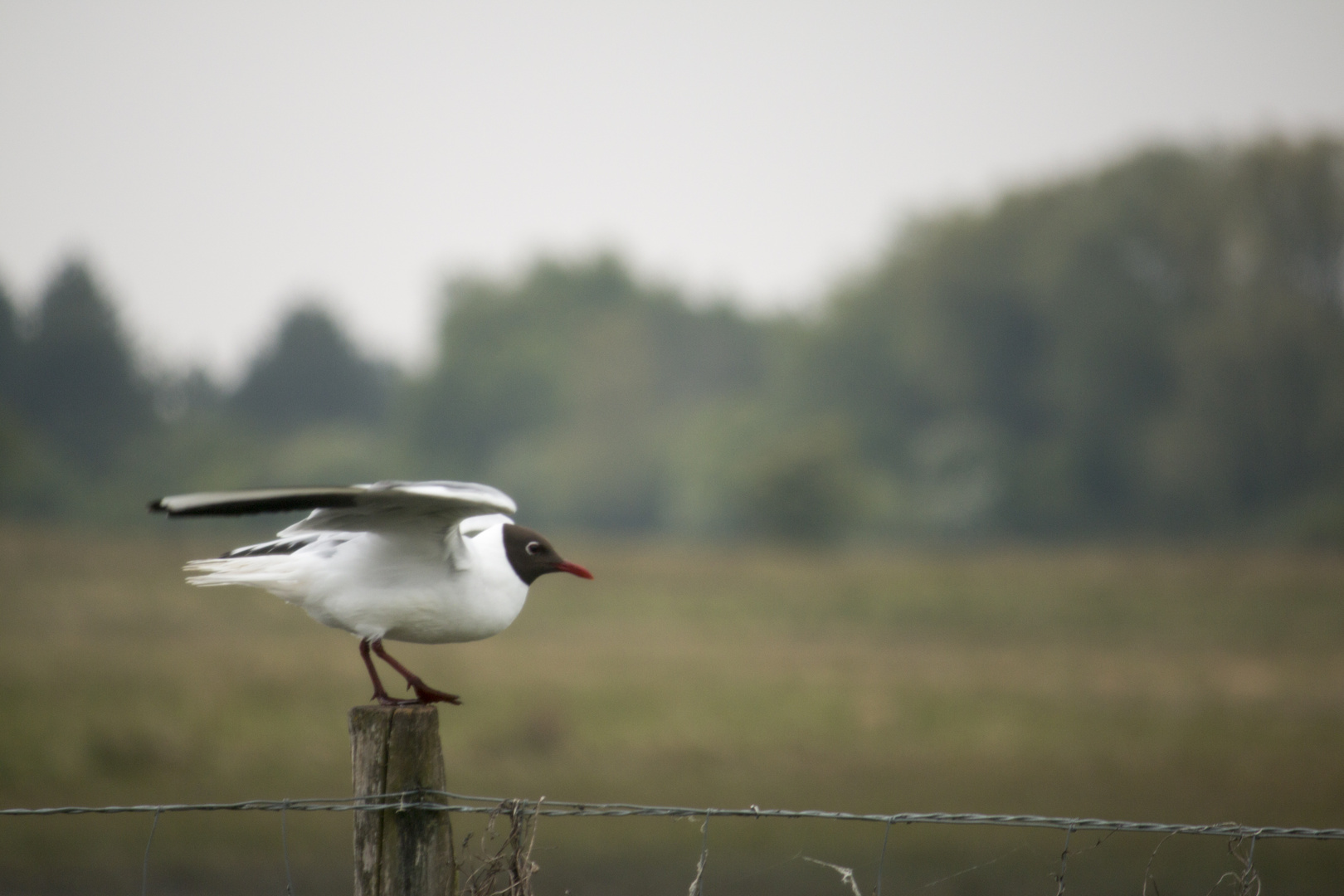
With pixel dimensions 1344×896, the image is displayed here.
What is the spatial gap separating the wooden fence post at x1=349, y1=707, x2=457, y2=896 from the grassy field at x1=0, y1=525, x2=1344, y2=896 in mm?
7910

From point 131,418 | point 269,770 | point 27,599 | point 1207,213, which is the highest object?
point 1207,213

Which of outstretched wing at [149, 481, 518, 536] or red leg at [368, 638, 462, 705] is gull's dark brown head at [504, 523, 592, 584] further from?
red leg at [368, 638, 462, 705]

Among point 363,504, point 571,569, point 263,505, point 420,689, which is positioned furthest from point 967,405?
point 263,505

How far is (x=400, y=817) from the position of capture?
3863 millimetres

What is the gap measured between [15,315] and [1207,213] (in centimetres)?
5252

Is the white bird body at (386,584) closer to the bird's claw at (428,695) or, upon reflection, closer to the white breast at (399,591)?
the white breast at (399,591)

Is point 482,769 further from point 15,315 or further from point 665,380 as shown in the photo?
point 665,380

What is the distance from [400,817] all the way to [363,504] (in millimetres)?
1064

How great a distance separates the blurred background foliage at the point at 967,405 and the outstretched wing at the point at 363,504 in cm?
3901

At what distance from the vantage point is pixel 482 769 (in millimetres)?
17484

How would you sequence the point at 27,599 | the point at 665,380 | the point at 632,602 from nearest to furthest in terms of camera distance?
the point at 27,599 < the point at 632,602 < the point at 665,380

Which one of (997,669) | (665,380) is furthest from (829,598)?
(665,380)

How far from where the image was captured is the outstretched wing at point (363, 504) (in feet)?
13.0

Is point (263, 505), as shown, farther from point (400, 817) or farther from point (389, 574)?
point (400, 817)
